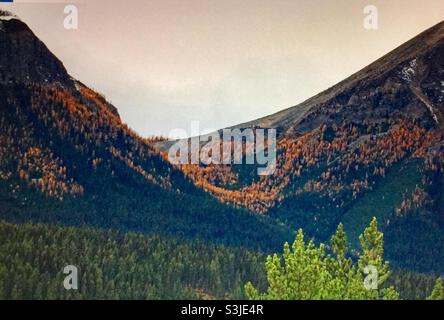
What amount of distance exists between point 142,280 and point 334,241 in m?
73.0

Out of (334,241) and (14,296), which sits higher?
(334,241)

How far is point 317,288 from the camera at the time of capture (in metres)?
76.2

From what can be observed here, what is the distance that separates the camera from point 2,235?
6324 inches
